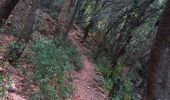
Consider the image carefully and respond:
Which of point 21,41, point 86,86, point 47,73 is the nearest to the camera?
point 21,41

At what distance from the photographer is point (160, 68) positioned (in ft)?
14.7

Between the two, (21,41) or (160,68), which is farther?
(21,41)

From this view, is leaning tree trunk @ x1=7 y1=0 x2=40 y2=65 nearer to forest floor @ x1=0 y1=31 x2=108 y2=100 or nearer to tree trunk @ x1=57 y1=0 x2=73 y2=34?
forest floor @ x1=0 y1=31 x2=108 y2=100

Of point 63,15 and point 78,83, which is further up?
point 63,15

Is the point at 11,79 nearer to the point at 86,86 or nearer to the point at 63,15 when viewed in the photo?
the point at 86,86

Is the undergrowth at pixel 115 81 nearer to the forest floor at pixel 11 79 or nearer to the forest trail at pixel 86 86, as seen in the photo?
the forest trail at pixel 86 86

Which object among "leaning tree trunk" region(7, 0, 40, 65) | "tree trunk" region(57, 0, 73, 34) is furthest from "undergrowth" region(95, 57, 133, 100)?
"leaning tree trunk" region(7, 0, 40, 65)

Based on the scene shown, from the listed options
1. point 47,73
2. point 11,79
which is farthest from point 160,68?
point 47,73

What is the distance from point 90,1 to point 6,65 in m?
22.5

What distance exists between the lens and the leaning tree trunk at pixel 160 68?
4.45 metres

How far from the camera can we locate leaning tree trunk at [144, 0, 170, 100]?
4.45 metres

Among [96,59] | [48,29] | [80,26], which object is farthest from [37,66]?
[80,26]

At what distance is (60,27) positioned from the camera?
2197 centimetres

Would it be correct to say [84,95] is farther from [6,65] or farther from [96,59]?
[96,59]
